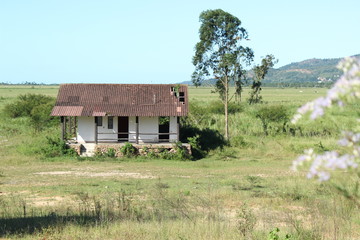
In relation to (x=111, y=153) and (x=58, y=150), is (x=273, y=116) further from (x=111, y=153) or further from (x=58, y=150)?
(x=58, y=150)

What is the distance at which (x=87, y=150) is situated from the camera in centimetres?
3028

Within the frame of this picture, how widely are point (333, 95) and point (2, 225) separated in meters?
8.02

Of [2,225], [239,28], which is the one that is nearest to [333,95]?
[2,225]

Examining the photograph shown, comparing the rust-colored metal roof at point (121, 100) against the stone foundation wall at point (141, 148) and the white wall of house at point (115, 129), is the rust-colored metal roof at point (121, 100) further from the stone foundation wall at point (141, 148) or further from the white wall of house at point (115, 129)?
the stone foundation wall at point (141, 148)

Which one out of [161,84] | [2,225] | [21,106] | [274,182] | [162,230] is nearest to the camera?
[162,230]

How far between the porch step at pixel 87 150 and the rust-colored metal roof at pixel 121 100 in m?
1.84

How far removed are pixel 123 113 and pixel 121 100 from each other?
5.70 feet

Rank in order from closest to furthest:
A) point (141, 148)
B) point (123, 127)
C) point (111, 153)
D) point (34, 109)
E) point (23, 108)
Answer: point (111, 153) < point (141, 148) < point (123, 127) < point (34, 109) < point (23, 108)

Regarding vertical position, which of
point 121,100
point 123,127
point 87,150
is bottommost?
point 87,150

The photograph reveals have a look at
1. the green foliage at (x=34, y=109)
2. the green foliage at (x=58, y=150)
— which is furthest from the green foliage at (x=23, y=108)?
the green foliage at (x=58, y=150)

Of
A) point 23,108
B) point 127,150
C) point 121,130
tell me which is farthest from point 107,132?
point 23,108

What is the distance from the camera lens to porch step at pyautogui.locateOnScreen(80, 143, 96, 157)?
30016 mm

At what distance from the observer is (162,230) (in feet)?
25.9

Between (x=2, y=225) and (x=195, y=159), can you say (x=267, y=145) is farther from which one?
(x=2, y=225)
